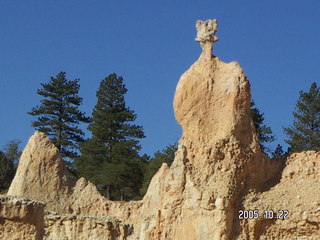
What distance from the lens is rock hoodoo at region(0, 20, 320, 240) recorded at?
2852 centimetres

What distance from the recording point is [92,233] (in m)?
30.2

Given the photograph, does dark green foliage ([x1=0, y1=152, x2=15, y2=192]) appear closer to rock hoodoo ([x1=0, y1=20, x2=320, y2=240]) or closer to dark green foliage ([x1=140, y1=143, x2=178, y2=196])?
dark green foliage ([x1=140, y1=143, x2=178, y2=196])

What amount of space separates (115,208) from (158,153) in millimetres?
21101

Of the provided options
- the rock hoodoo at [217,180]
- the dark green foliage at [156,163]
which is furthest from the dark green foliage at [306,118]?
the rock hoodoo at [217,180]

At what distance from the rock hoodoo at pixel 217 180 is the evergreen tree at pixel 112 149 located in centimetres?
1881

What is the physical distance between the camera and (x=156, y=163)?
5116 cm

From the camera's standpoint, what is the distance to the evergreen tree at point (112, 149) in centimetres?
5041

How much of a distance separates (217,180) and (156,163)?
2233 centimetres

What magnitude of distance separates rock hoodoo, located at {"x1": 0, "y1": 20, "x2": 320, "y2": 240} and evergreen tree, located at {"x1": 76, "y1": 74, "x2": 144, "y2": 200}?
741 inches

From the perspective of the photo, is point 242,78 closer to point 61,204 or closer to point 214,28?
point 214,28
